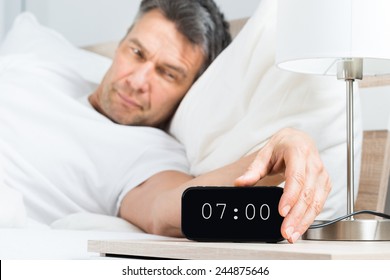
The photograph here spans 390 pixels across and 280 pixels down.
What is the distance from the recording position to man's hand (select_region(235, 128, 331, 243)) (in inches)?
35.5

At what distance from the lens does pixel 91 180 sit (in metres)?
1.73

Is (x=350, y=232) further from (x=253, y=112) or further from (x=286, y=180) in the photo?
(x=253, y=112)

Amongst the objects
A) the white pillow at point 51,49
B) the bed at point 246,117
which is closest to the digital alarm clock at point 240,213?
the bed at point 246,117

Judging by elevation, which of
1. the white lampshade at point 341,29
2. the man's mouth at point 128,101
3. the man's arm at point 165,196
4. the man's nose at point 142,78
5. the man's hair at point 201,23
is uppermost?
the white lampshade at point 341,29

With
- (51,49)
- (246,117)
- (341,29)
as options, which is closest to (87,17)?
(51,49)

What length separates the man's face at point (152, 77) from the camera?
1.87 meters

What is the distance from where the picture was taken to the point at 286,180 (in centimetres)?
95

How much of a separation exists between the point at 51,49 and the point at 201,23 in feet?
1.64

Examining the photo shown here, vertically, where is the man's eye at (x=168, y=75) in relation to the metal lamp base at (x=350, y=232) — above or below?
above

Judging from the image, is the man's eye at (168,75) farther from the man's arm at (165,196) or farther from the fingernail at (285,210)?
the fingernail at (285,210)

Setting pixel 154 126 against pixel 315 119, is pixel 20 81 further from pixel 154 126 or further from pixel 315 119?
pixel 315 119

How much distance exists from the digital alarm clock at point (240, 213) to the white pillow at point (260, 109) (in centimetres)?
52

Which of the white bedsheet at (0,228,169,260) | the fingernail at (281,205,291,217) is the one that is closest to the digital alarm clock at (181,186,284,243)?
the fingernail at (281,205,291,217)

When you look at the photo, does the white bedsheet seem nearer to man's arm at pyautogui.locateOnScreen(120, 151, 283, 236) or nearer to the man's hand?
man's arm at pyautogui.locateOnScreen(120, 151, 283, 236)
